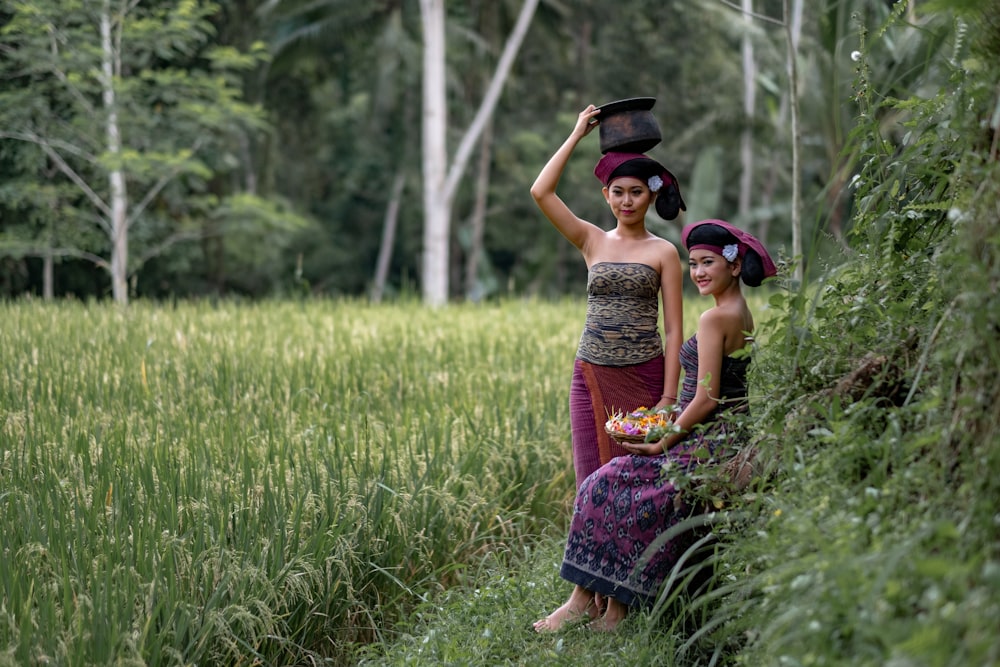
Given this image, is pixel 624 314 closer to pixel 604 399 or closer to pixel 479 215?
pixel 604 399

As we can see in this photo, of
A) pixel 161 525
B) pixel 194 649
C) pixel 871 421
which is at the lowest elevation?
pixel 194 649

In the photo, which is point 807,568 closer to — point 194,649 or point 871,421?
point 871,421

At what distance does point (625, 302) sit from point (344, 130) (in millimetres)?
27140

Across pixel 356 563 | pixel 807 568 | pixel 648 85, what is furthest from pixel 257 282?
pixel 807 568

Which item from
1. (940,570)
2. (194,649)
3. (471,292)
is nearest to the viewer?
(940,570)

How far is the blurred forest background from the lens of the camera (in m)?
13.2

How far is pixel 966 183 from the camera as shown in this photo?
8.38 ft

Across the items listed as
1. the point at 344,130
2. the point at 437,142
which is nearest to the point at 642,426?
the point at 437,142

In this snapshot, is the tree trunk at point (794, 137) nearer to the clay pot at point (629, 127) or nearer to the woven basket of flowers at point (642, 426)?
the clay pot at point (629, 127)

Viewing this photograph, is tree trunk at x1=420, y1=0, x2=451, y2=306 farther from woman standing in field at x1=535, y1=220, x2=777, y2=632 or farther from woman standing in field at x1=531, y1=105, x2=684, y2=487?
woman standing in field at x1=535, y1=220, x2=777, y2=632

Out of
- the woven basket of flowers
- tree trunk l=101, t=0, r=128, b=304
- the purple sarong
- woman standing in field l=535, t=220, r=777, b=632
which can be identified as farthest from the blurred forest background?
the woven basket of flowers

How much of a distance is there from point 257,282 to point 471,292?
629 cm

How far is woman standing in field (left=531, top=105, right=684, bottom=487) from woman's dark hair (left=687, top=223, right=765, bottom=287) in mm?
294

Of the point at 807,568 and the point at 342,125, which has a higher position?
the point at 342,125
